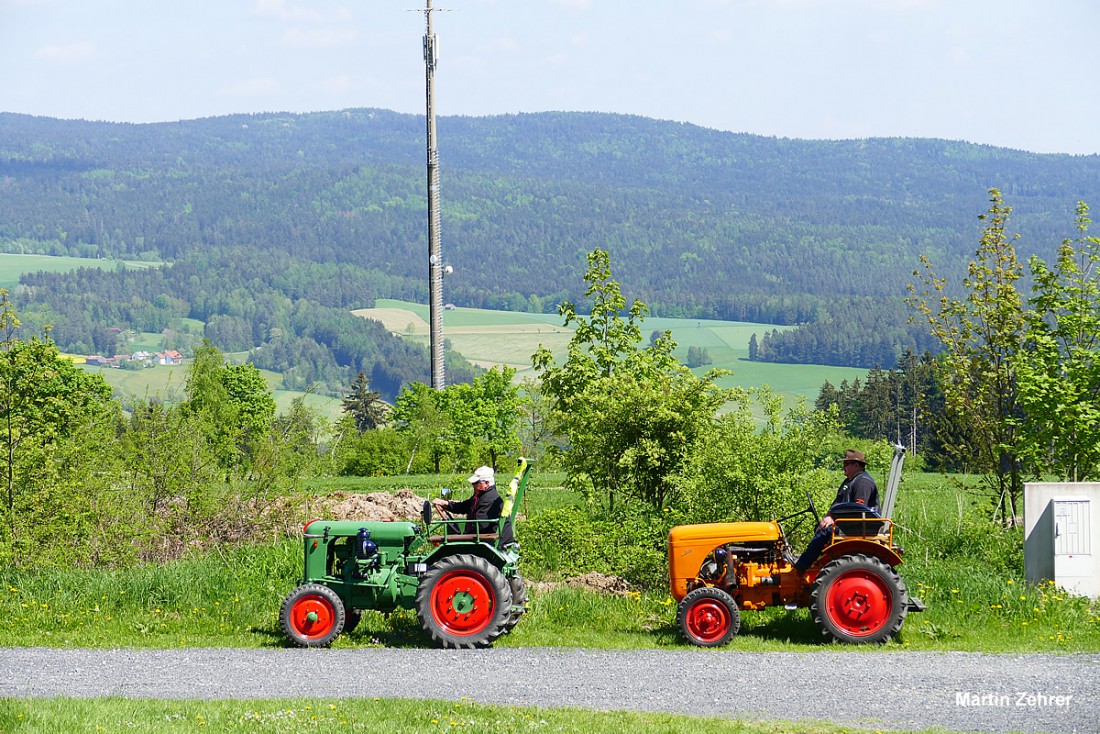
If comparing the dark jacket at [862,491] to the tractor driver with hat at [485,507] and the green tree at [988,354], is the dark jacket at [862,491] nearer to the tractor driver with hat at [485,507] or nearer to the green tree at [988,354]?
the tractor driver with hat at [485,507]

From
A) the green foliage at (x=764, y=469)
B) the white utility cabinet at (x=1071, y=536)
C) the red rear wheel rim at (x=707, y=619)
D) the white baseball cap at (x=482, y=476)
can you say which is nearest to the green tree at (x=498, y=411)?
the green foliage at (x=764, y=469)

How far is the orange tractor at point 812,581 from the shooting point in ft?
40.3

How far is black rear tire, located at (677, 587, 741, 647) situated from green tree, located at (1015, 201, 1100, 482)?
6076 mm

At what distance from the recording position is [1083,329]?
17.1 meters

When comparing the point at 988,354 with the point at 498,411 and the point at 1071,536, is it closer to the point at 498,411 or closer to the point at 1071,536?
the point at 1071,536

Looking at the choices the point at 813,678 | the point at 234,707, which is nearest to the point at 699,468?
the point at 813,678

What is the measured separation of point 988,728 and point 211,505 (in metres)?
12.2

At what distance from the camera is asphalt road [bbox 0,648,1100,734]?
10.1 meters

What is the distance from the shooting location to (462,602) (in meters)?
12.8

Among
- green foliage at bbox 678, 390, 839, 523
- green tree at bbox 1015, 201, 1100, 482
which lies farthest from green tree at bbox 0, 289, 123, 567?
green tree at bbox 1015, 201, 1100, 482

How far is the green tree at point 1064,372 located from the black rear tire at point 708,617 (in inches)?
239

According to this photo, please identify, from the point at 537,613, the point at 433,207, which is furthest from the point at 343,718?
the point at 433,207

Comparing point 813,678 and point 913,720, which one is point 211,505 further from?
point 913,720

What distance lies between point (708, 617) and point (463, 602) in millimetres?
2501
